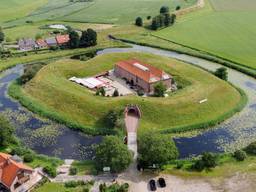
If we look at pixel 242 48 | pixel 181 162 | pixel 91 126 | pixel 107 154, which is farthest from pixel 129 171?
pixel 242 48

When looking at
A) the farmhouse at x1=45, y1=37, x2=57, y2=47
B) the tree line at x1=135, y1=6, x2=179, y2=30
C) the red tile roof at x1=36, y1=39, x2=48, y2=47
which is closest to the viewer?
the farmhouse at x1=45, y1=37, x2=57, y2=47

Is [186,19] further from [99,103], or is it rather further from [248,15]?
[99,103]

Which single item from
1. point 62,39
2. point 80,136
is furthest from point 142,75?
point 62,39

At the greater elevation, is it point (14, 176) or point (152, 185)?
point (14, 176)

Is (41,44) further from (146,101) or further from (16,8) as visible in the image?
(16,8)

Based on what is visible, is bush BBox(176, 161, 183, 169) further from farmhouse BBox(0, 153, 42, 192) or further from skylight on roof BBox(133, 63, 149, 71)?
skylight on roof BBox(133, 63, 149, 71)

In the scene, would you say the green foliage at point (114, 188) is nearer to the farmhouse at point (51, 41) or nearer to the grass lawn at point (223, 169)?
the grass lawn at point (223, 169)

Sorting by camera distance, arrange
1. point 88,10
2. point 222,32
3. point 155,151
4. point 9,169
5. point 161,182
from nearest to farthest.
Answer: point 9,169 → point 161,182 → point 155,151 → point 222,32 → point 88,10

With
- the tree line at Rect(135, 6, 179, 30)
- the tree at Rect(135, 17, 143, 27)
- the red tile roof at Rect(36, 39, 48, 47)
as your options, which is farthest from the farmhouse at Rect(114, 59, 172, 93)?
the tree at Rect(135, 17, 143, 27)

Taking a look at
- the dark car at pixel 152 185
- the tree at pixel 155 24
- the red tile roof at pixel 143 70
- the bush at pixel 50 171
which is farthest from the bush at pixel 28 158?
the tree at pixel 155 24
